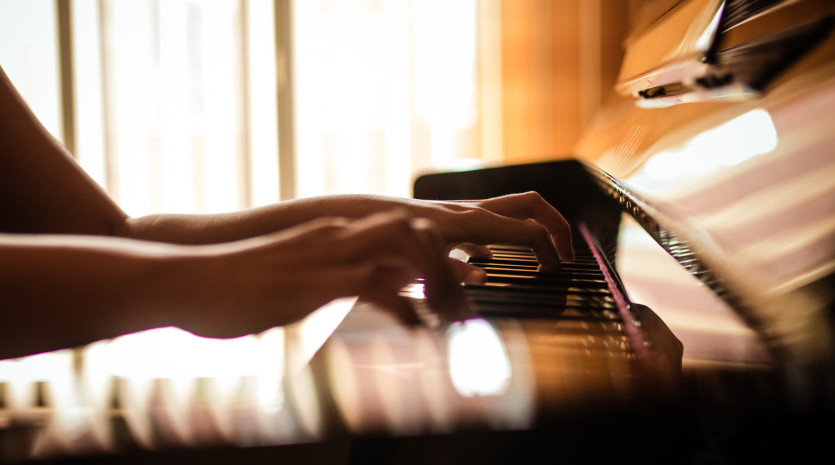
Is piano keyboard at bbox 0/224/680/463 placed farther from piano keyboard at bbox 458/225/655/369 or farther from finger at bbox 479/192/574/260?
→ finger at bbox 479/192/574/260

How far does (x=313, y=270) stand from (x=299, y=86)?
2.62m

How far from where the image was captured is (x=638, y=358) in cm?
29

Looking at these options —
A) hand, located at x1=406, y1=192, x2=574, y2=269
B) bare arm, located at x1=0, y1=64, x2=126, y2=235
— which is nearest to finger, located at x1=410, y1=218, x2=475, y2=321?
hand, located at x1=406, y1=192, x2=574, y2=269

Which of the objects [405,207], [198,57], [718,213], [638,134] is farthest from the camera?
[198,57]

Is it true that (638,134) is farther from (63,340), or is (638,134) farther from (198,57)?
(198,57)

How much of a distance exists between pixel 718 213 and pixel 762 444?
0.21 metres

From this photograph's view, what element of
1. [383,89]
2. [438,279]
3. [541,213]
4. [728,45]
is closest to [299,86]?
[383,89]

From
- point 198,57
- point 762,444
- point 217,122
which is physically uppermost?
point 198,57

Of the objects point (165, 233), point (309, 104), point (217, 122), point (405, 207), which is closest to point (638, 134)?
point (405, 207)

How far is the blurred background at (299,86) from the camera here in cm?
260

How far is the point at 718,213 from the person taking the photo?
0.38 meters

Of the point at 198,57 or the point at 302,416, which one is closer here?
the point at 302,416

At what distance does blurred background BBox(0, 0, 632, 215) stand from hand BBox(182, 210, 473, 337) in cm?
229

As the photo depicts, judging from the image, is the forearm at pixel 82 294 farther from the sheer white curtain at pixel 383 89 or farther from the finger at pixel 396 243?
the sheer white curtain at pixel 383 89
